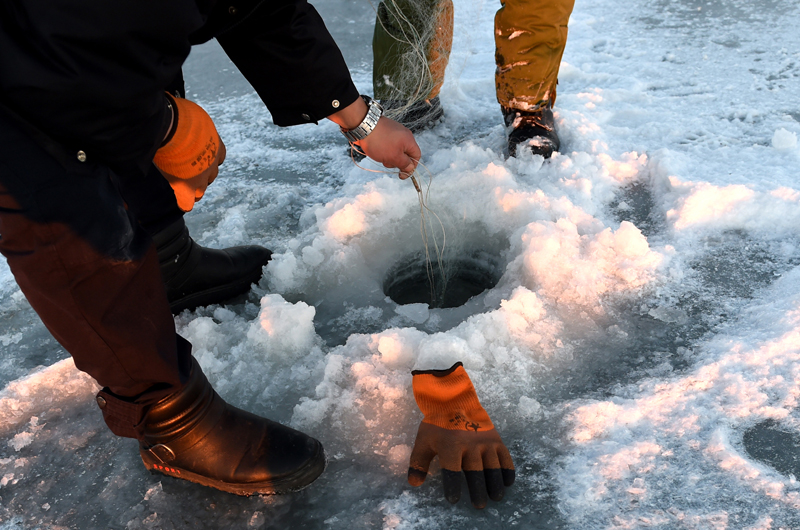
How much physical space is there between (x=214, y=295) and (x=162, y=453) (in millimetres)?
685

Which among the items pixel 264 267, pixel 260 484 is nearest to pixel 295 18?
pixel 264 267

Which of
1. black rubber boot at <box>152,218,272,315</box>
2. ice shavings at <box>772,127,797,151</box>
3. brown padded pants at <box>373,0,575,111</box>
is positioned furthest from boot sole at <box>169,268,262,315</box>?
ice shavings at <box>772,127,797,151</box>

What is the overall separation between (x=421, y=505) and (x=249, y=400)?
561 mm

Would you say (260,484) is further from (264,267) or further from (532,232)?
(532,232)

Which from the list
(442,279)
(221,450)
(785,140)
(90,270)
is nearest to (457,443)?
(221,450)

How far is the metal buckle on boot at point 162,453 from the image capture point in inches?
47.1

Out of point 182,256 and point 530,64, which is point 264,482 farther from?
point 530,64

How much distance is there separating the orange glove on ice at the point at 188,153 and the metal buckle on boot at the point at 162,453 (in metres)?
0.57

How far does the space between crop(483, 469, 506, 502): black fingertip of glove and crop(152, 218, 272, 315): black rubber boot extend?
107cm

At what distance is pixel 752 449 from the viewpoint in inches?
48.6

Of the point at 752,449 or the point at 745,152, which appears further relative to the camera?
the point at 745,152

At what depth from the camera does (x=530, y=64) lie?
2363 millimetres

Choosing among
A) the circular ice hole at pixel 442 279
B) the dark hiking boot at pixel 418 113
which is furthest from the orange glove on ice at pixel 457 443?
the dark hiking boot at pixel 418 113

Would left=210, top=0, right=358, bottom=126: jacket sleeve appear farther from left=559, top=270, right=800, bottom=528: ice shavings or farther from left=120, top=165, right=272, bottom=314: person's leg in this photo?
left=559, top=270, right=800, bottom=528: ice shavings
